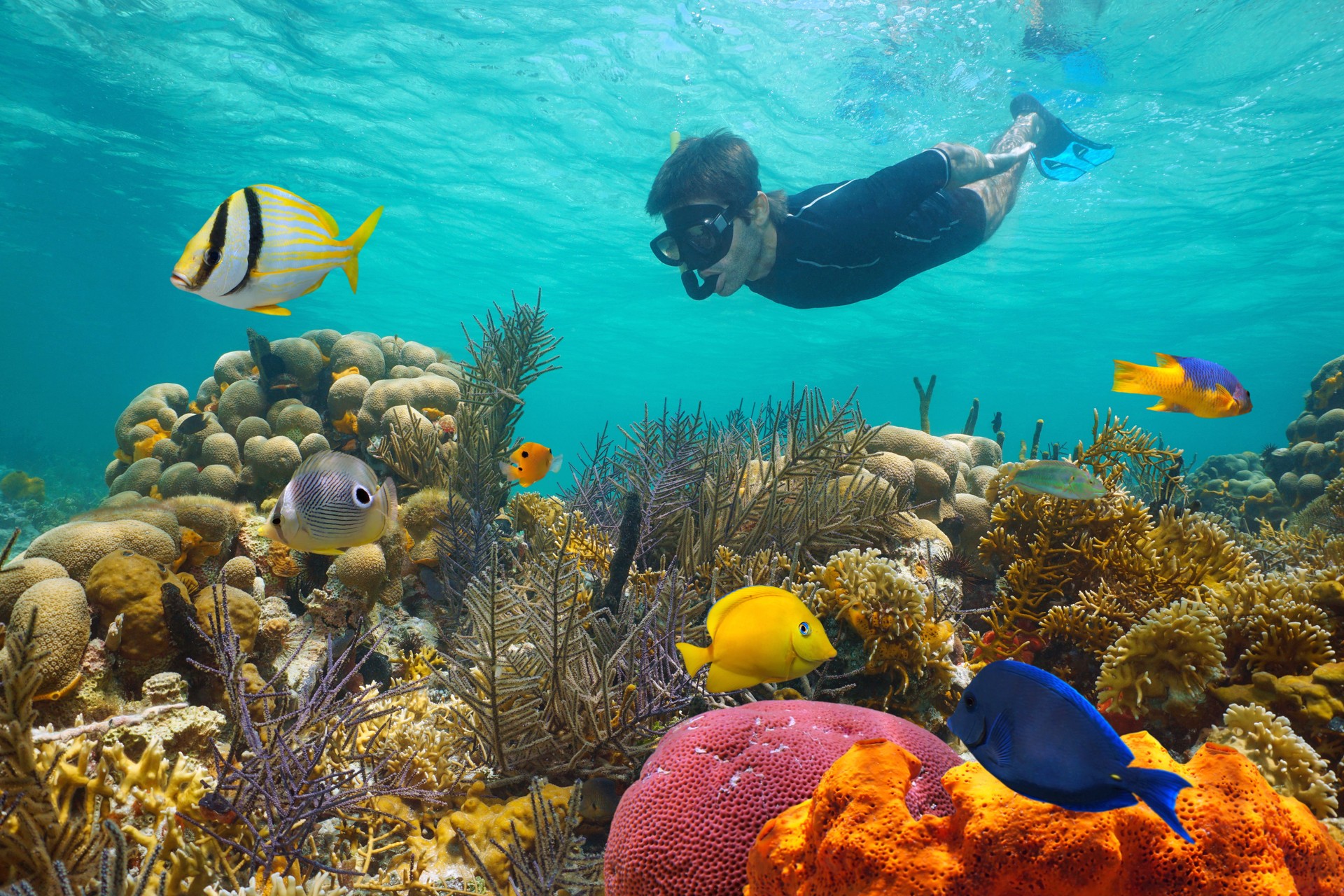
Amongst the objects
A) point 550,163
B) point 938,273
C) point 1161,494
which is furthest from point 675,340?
point 1161,494

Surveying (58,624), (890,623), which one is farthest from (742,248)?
(58,624)

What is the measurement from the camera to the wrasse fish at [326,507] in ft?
6.47

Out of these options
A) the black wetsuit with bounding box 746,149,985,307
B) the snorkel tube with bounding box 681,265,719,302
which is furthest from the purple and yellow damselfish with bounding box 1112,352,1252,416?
the snorkel tube with bounding box 681,265,719,302

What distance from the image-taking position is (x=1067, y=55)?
43.6 feet

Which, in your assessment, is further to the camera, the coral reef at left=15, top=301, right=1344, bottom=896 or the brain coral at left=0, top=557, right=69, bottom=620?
the brain coral at left=0, top=557, right=69, bottom=620

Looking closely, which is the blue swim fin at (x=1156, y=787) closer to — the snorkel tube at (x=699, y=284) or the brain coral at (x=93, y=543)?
the snorkel tube at (x=699, y=284)

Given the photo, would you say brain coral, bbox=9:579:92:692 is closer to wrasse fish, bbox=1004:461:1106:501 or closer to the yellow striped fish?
the yellow striped fish

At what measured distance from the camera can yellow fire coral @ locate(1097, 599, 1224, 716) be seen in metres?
2.76

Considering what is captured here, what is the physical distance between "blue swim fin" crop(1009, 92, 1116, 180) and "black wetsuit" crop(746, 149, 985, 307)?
141 inches

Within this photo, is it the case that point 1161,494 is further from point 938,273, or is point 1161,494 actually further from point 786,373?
point 786,373

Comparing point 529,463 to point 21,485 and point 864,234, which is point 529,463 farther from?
point 21,485

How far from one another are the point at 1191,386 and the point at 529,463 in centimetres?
432

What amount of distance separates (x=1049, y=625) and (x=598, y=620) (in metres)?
2.76

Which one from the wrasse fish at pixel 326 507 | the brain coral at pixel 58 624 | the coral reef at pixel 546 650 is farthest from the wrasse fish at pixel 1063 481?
the brain coral at pixel 58 624
